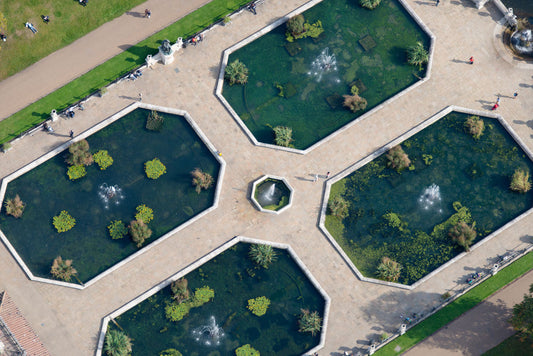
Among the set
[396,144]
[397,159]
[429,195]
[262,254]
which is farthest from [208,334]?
[396,144]

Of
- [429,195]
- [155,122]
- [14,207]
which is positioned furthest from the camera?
[155,122]

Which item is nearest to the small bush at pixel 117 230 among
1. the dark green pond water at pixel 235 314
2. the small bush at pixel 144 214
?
the small bush at pixel 144 214

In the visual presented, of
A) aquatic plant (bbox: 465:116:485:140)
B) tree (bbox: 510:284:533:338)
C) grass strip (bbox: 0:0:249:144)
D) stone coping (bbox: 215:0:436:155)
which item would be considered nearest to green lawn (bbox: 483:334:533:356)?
tree (bbox: 510:284:533:338)

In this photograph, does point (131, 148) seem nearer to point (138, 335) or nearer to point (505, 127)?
point (138, 335)

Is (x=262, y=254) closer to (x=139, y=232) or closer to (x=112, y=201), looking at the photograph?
(x=139, y=232)

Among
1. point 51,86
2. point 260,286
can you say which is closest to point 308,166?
point 260,286

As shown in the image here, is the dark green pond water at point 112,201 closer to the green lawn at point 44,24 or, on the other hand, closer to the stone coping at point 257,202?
the stone coping at point 257,202
